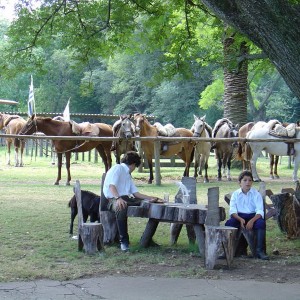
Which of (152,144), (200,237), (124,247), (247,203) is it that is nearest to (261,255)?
(247,203)

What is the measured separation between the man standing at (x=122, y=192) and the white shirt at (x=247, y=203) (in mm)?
1131

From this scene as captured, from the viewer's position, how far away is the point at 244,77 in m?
25.4

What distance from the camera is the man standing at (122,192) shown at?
8.99 meters

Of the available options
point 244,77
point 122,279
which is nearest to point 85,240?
point 122,279

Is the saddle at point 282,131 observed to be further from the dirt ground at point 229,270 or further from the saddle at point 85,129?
the dirt ground at point 229,270

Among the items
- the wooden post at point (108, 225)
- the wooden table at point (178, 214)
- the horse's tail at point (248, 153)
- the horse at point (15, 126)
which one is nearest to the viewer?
the wooden table at point (178, 214)

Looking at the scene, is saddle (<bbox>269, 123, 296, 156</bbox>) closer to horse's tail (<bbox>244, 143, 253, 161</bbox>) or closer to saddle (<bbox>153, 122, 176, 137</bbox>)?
horse's tail (<bbox>244, 143, 253, 161</bbox>)

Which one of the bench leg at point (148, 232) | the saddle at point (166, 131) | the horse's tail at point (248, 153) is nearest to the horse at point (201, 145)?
the saddle at point (166, 131)

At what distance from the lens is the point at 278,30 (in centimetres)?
694

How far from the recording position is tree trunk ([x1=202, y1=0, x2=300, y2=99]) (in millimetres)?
6922

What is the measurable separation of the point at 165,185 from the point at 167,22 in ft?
17.8

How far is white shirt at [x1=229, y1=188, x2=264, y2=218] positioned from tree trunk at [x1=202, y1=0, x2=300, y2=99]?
2.27 m

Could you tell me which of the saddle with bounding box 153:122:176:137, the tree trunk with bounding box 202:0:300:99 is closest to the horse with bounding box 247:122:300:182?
the saddle with bounding box 153:122:176:137

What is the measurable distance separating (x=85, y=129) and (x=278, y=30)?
1310 centimetres
